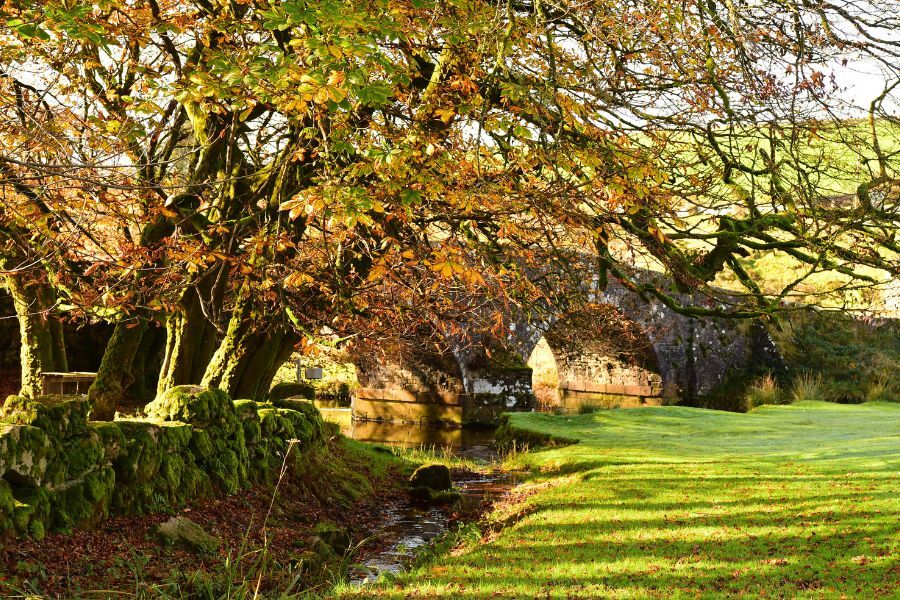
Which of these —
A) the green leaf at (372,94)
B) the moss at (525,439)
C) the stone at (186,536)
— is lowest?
the stone at (186,536)

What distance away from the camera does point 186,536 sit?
310 inches

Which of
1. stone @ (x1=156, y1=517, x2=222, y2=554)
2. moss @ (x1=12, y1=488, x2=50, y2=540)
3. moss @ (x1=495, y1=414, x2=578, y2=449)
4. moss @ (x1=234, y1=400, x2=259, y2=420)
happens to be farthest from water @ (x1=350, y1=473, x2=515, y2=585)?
moss @ (x1=12, y1=488, x2=50, y2=540)

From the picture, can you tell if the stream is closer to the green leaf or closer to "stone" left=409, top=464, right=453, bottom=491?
"stone" left=409, top=464, right=453, bottom=491

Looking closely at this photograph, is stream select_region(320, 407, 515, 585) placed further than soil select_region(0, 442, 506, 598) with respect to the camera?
Yes

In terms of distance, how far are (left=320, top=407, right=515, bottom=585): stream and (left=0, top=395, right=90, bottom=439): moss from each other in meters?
2.90

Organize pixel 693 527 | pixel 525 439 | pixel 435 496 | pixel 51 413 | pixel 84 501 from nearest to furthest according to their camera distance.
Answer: pixel 51 413, pixel 84 501, pixel 693 527, pixel 435 496, pixel 525 439

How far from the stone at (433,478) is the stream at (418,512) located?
0.88 feet

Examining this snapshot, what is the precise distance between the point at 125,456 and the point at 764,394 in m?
22.0

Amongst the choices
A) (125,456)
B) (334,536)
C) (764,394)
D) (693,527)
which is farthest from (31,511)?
(764,394)

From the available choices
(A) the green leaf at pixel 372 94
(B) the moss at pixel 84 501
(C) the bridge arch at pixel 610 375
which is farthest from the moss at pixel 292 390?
(A) the green leaf at pixel 372 94

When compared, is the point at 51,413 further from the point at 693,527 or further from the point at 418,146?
the point at 693,527

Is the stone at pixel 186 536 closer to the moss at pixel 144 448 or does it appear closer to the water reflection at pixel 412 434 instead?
the moss at pixel 144 448

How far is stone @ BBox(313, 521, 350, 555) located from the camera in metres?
9.35

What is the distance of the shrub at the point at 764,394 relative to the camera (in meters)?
25.6
